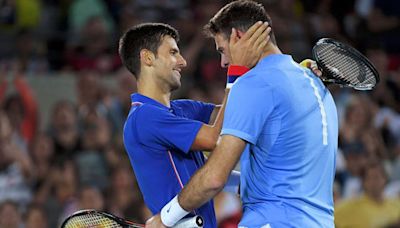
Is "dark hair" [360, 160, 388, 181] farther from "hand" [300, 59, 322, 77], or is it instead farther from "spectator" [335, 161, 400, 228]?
"hand" [300, 59, 322, 77]

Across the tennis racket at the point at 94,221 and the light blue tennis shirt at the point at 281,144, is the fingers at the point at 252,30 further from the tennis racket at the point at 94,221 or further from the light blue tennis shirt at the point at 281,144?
the tennis racket at the point at 94,221

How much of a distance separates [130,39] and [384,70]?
642cm

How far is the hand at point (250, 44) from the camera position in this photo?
18.0ft

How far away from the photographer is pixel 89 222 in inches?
232

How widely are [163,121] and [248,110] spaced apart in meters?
0.61

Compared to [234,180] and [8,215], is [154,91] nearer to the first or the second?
[234,180]

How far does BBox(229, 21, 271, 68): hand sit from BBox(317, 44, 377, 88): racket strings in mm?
453

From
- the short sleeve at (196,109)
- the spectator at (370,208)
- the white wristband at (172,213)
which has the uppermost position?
the short sleeve at (196,109)

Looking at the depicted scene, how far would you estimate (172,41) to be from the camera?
6.06m

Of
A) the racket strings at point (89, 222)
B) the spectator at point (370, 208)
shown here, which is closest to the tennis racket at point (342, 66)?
the racket strings at point (89, 222)

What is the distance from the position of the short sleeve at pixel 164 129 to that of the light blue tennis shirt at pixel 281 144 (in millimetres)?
335

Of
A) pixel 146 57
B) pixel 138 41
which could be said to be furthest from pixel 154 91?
pixel 138 41

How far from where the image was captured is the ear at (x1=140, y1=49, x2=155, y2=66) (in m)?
5.95

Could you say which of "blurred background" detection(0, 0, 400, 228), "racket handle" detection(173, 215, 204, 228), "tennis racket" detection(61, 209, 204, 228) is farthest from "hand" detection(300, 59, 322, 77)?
"blurred background" detection(0, 0, 400, 228)
